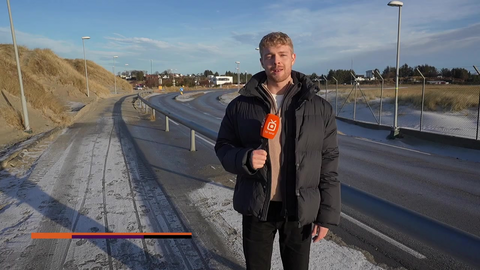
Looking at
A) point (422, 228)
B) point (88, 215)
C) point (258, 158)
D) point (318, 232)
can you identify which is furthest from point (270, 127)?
point (88, 215)

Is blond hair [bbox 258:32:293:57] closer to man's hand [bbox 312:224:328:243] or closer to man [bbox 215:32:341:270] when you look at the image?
man [bbox 215:32:341:270]

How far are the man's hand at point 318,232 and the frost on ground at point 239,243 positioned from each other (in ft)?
3.86

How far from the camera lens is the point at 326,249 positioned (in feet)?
11.9

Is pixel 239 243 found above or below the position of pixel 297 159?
Answer: below

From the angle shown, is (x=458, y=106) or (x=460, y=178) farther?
(x=458, y=106)

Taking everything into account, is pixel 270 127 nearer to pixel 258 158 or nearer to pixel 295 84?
pixel 258 158

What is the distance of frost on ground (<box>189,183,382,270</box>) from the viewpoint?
3.31 meters

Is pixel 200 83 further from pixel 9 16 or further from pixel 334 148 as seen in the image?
pixel 334 148

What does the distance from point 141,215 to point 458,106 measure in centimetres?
2164

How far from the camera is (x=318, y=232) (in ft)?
7.25

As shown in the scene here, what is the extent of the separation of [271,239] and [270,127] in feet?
2.64

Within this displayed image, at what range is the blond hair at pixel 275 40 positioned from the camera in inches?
84.0

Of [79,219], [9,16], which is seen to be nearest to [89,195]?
[79,219]

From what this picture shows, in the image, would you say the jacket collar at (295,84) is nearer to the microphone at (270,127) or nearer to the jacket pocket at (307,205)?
the microphone at (270,127)
